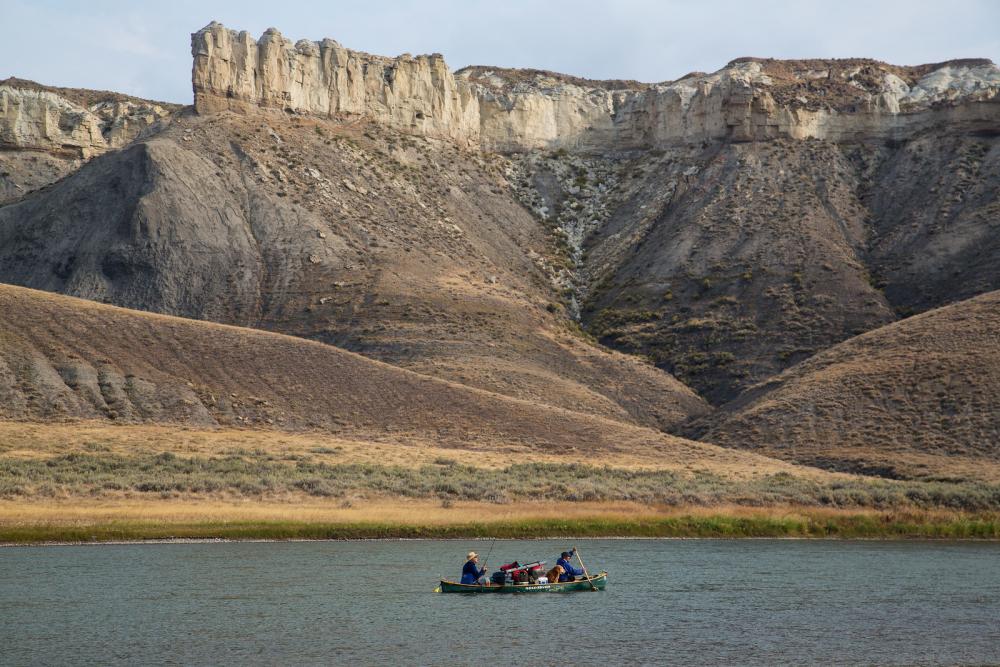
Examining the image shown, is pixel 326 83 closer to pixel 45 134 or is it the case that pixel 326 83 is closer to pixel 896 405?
pixel 45 134

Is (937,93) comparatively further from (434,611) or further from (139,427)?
(434,611)

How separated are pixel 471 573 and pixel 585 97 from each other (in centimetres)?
10965

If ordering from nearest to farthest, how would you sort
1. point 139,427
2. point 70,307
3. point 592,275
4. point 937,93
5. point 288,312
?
point 139,427, point 70,307, point 288,312, point 592,275, point 937,93

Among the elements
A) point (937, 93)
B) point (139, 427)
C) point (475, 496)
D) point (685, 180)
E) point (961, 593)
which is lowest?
point (961, 593)

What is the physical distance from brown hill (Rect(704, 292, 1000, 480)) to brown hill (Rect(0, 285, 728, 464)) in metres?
5.45

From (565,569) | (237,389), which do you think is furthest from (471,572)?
(237,389)

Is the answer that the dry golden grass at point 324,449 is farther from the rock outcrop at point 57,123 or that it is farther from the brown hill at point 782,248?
the rock outcrop at point 57,123

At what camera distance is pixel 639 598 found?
35812 millimetres

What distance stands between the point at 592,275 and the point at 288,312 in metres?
31.2

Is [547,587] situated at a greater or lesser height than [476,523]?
lesser

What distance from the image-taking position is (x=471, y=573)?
119 feet

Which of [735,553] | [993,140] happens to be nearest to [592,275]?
[993,140]

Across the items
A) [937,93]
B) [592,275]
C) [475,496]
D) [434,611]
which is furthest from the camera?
[937,93]

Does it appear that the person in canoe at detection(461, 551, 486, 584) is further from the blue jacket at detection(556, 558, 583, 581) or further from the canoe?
the blue jacket at detection(556, 558, 583, 581)
